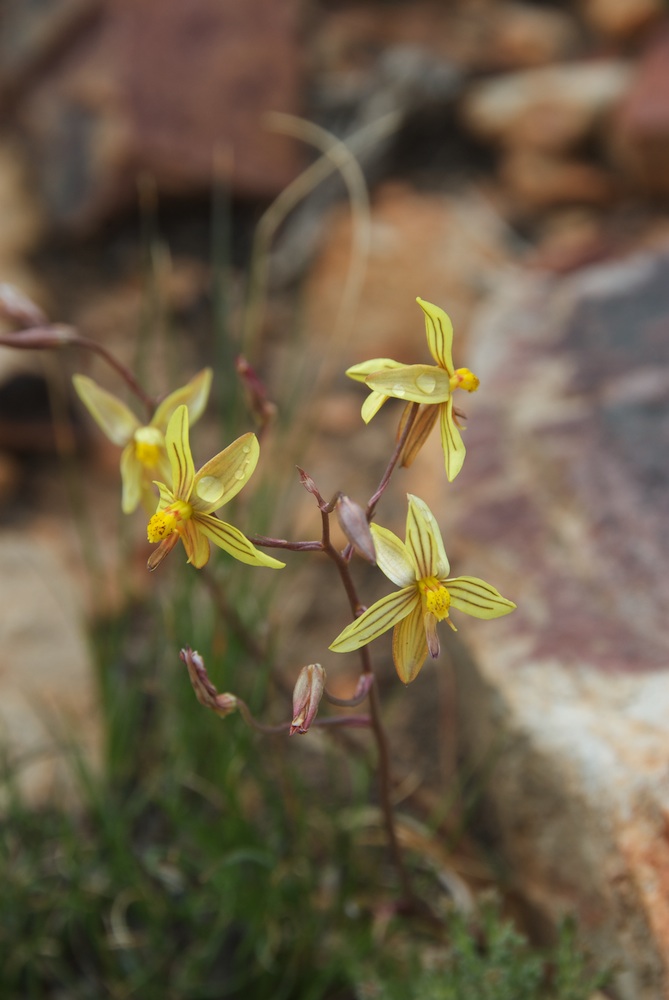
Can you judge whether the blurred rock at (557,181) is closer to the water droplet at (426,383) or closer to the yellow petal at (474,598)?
the water droplet at (426,383)

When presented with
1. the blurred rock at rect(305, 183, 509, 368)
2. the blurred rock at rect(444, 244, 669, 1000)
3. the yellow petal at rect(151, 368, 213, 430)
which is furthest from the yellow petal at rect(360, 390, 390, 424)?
the blurred rock at rect(305, 183, 509, 368)

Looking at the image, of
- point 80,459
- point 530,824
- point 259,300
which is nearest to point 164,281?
point 259,300

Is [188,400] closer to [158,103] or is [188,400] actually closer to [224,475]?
[224,475]

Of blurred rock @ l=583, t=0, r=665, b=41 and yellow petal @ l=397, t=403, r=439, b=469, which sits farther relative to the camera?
blurred rock @ l=583, t=0, r=665, b=41

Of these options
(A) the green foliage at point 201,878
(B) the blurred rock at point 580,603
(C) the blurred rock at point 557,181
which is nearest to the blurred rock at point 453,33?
(C) the blurred rock at point 557,181

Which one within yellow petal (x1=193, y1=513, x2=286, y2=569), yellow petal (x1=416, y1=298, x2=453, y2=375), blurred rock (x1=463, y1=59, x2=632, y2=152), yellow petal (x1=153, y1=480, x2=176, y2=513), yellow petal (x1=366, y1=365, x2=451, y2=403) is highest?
blurred rock (x1=463, y1=59, x2=632, y2=152)

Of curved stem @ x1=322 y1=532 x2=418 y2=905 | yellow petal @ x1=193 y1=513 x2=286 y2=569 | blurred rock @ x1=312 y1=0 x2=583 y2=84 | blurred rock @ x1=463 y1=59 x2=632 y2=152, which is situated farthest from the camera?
blurred rock @ x1=312 y1=0 x2=583 y2=84

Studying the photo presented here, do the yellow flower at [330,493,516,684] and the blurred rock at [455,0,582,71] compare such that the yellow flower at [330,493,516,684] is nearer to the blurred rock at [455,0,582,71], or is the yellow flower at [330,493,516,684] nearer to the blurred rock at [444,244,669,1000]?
the blurred rock at [444,244,669,1000]
